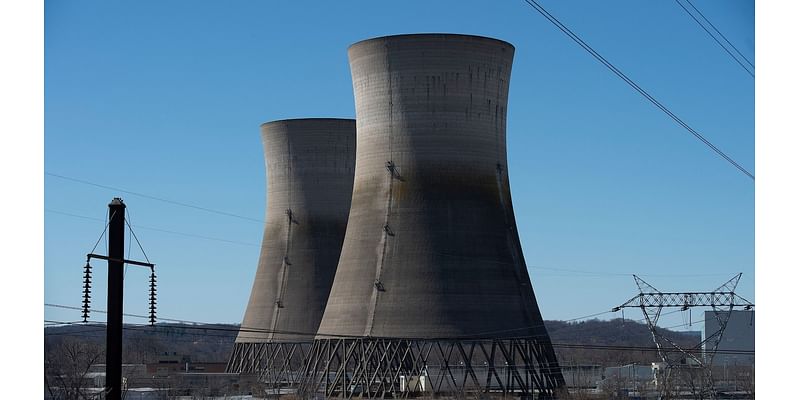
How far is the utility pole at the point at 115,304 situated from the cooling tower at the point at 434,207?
15.9 m

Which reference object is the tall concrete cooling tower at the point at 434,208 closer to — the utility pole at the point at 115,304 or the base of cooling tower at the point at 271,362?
the base of cooling tower at the point at 271,362

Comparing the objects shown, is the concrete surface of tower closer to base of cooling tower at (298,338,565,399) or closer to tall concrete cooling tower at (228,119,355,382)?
tall concrete cooling tower at (228,119,355,382)

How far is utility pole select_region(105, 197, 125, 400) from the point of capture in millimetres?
16500

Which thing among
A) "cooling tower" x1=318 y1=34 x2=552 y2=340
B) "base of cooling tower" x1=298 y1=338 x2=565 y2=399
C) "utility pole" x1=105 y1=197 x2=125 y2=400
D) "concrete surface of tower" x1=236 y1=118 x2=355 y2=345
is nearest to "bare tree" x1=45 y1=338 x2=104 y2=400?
"utility pole" x1=105 y1=197 x2=125 y2=400

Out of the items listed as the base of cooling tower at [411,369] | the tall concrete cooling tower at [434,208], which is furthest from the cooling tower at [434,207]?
the base of cooling tower at [411,369]

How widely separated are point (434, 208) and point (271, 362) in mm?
16232

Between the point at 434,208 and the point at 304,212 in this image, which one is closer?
the point at 434,208

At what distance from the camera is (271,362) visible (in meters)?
46.6

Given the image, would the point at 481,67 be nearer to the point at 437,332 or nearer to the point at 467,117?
the point at 467,117

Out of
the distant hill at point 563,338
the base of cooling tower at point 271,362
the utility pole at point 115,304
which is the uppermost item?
the utility pole at point 115,304

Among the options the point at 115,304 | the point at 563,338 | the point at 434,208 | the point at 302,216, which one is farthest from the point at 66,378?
the point at 563,338

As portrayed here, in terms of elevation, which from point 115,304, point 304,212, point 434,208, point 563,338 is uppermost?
point 304,212

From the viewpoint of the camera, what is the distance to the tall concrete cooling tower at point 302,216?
43125mm

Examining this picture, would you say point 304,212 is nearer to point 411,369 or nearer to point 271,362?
point 271,362
